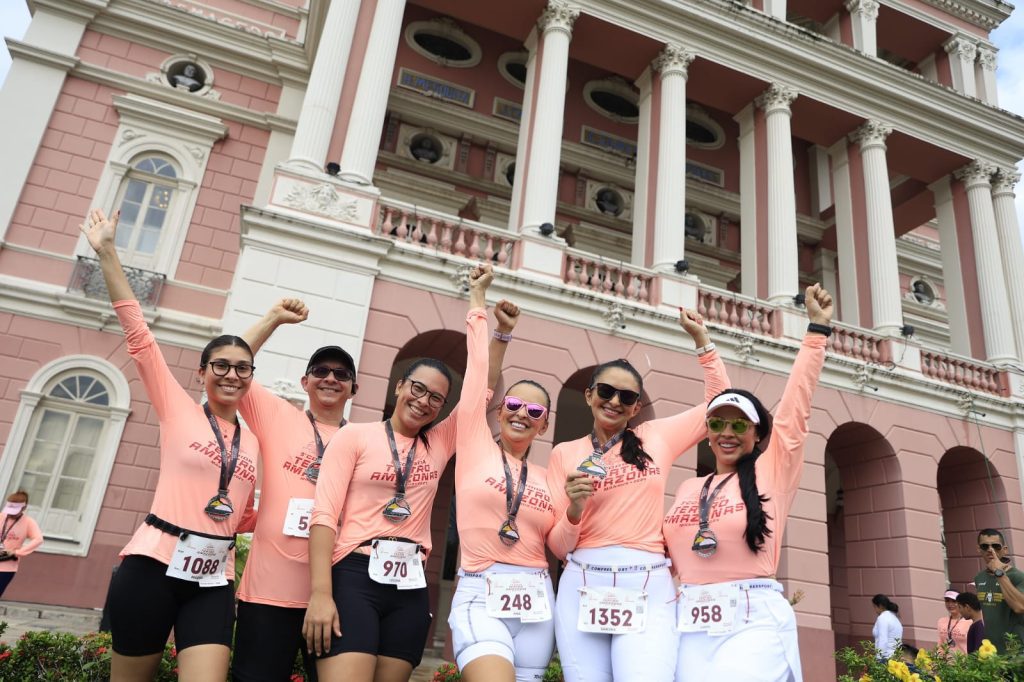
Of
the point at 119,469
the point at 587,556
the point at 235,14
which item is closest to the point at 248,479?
the point at 587,556

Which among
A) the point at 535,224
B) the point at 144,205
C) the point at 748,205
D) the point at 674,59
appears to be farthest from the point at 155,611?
the point at 674,59

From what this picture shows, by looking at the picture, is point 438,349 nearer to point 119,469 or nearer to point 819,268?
point 119,469

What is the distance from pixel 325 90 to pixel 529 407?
9.21m

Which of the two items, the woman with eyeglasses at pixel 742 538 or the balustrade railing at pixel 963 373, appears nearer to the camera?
the woman with eyeglasses at pixel 742 538

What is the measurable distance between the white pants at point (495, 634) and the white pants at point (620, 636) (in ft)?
0.33

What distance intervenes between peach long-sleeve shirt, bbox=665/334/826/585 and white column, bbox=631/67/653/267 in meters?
9.38

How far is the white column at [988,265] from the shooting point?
14.1 metres

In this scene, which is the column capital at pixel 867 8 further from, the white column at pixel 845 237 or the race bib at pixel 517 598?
the race bib at pixel 517 598

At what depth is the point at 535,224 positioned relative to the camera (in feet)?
37.1

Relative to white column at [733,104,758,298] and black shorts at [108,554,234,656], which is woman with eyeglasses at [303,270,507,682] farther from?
white column at [733,104,758,298]

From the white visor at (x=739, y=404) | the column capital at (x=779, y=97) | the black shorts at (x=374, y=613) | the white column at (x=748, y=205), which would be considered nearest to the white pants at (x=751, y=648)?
the white visor at (x=739, y=404)

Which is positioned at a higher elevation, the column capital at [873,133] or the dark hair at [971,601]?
the column capital at [873,133]

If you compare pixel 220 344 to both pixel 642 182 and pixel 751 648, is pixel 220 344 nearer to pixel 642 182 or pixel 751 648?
pixel 751 648

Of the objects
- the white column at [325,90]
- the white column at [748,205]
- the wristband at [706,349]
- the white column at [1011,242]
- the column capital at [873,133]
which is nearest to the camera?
the wristband at [706,349]
